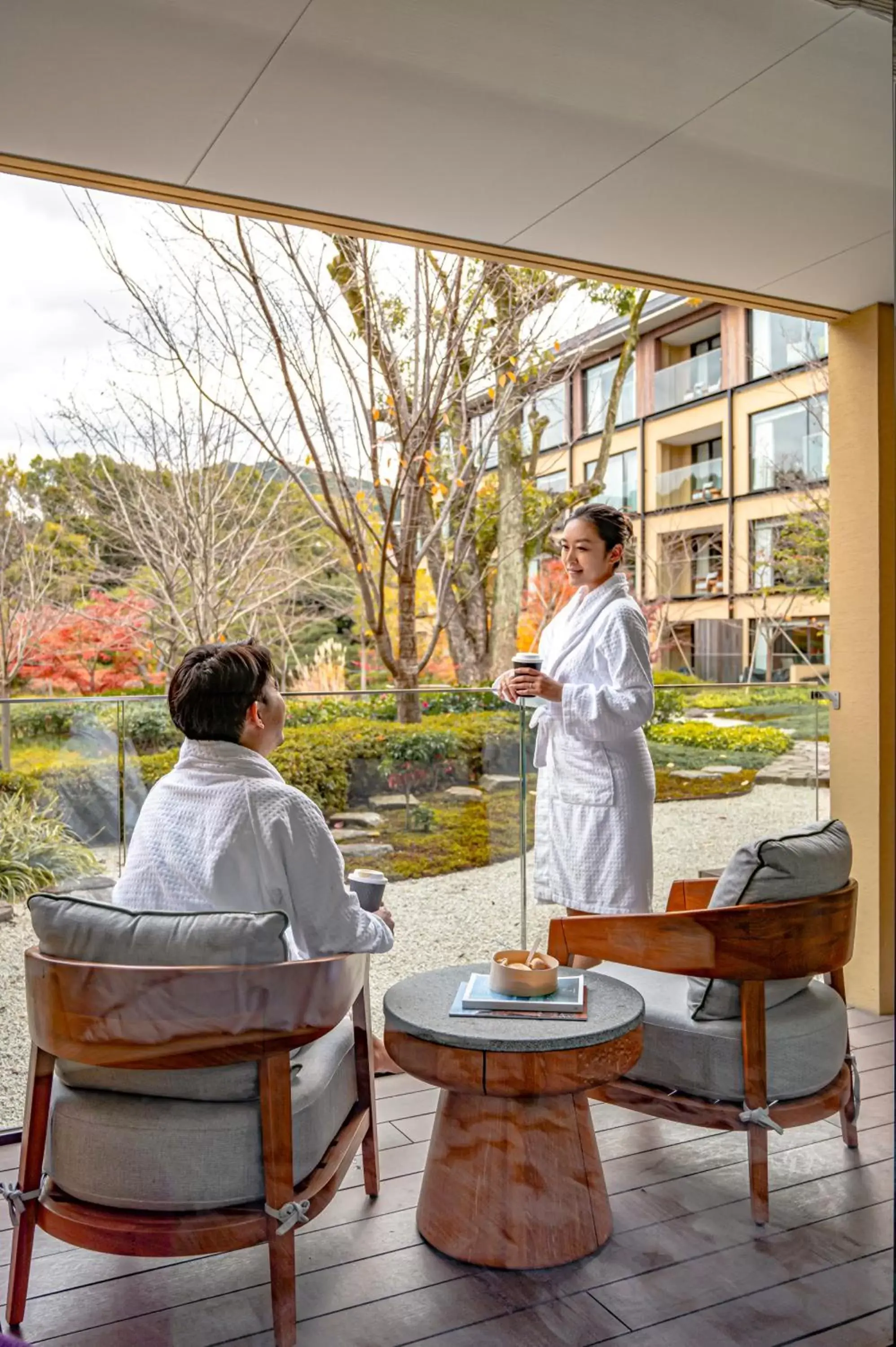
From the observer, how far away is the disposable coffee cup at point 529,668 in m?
2.54

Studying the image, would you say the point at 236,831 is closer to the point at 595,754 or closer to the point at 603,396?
the point at 595,754

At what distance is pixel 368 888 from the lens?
7.30 feet

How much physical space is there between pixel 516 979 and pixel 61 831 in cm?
95

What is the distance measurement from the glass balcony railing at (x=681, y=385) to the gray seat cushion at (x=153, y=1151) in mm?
1902

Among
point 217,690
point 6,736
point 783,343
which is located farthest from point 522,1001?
point 783,343

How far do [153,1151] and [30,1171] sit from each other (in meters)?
0.23

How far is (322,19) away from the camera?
1.95 metres

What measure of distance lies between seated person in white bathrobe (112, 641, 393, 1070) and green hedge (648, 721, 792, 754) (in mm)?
964

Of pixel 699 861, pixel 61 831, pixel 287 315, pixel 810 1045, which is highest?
pixel 287 315

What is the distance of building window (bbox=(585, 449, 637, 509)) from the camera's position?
2.58 metres

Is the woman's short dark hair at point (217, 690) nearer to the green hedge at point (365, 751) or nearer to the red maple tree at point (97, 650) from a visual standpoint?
the green hedge at point (365, 751)

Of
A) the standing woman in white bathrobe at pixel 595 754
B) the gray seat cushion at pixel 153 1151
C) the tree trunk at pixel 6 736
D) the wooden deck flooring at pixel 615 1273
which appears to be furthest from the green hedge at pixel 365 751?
the wooden deck flooring at pixel 615 1273

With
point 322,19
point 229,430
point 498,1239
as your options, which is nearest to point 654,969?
point 498,1239

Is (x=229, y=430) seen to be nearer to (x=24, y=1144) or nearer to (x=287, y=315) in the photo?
(x=287, y=315)
